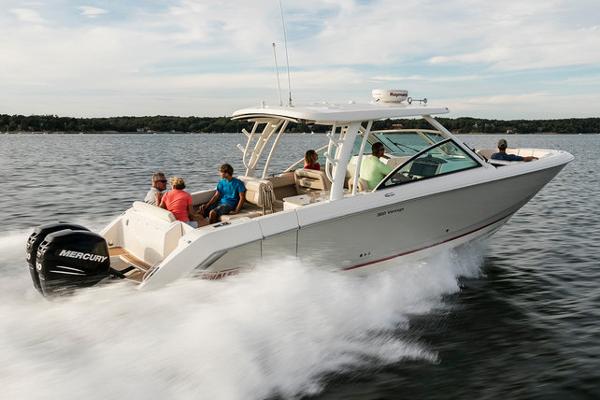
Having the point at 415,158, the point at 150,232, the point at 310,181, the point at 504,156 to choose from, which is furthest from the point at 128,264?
the point at 504,156

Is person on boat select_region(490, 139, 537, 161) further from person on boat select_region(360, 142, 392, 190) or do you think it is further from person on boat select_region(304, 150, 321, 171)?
person on boat select_region(304, 150, 321, 171)

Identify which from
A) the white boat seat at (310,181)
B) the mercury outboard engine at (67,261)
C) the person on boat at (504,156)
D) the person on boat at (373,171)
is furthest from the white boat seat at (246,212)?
the person on boat at (504,156)

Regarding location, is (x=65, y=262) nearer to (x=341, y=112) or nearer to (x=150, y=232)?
(x=150, y=232)

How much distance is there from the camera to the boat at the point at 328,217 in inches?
205

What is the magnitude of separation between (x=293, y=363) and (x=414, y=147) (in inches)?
147

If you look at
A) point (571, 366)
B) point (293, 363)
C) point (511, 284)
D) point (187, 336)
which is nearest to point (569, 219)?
point (511, 284)

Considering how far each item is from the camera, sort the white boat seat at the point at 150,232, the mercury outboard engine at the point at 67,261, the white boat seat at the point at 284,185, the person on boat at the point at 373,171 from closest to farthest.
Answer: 1. the mercury outboard engine at the point at 67,261
2. the white boat seat at the point at 150,232
3. the person on boat at the point at 373,171
4. the white boat seat at the point at 284,185

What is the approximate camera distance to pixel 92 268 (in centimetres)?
522

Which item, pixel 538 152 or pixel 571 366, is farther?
pixel 538 152

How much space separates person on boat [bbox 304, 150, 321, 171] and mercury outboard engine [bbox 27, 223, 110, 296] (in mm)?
3132

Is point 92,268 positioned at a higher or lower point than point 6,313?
higher

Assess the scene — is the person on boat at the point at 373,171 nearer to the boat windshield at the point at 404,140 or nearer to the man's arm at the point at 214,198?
the boat windshield at the point at 404,140

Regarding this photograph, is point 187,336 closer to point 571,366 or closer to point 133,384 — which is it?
point 133,384

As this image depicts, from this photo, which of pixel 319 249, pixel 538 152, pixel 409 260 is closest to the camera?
pixel 319 249
